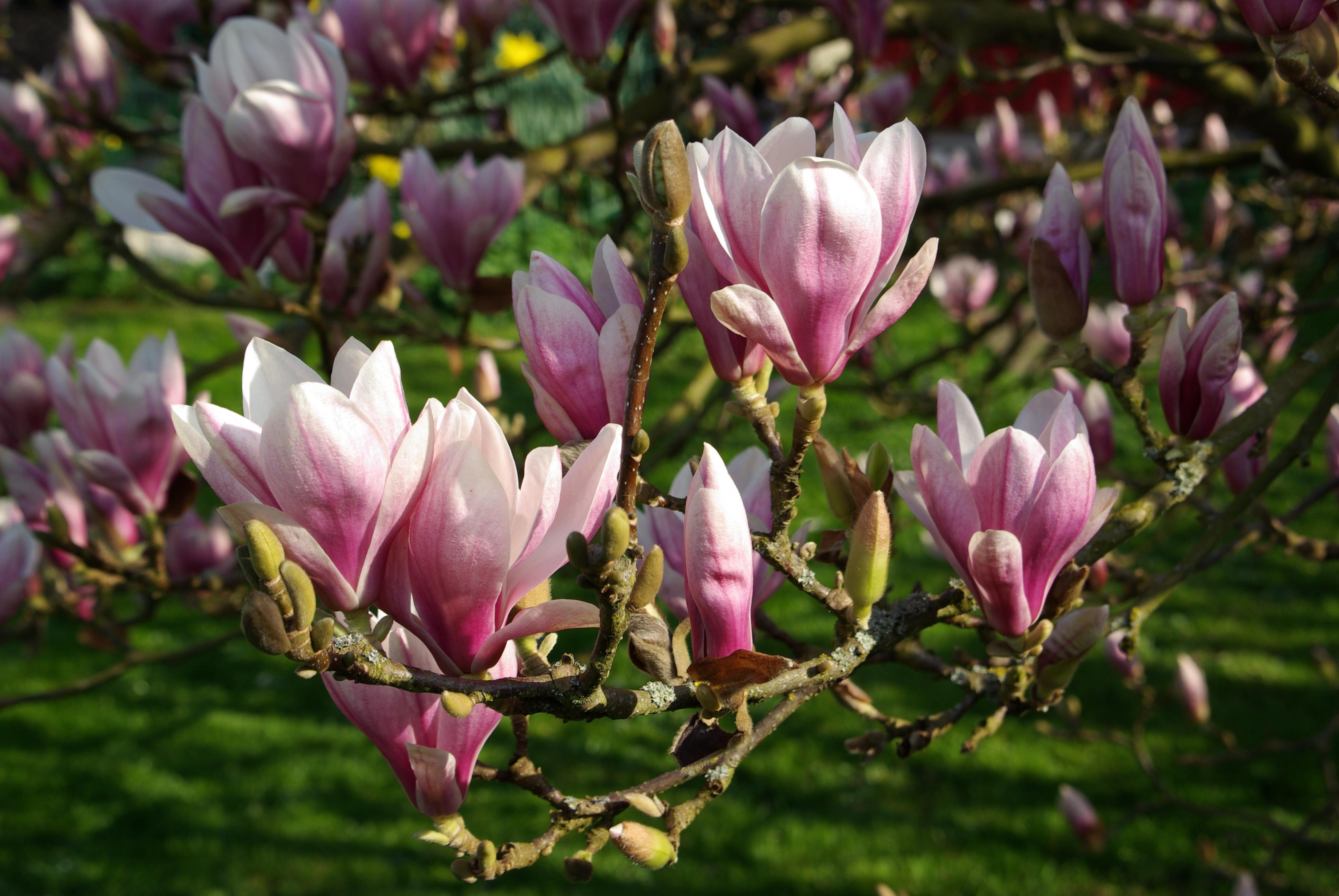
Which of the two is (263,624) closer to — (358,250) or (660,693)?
(660,693)

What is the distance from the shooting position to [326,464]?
0.63 meters

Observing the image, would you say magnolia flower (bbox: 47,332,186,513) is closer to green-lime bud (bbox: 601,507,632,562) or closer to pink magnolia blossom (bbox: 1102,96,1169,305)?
green-lime bud (bbox: 601,507,632,562)

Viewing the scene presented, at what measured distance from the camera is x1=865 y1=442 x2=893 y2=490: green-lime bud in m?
0.79

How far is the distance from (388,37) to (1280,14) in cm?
148

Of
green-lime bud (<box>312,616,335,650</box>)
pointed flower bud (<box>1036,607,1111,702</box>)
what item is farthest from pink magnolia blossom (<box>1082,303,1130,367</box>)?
green-lime bud (<box>312,616,335,650</box>)

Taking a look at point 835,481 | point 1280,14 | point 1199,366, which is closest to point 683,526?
point 835,481

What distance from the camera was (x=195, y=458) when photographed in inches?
25.8

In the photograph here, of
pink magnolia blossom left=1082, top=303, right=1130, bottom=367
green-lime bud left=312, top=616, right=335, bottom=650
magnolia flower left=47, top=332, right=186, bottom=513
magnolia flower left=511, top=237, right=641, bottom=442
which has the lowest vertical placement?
magnolia flower left=47, top=332, right=186, bottom=513

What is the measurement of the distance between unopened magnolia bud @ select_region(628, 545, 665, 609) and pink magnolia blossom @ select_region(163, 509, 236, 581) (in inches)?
60.2

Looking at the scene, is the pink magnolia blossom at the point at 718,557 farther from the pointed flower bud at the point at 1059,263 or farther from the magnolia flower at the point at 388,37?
the magnolia flower at the point at 388,37

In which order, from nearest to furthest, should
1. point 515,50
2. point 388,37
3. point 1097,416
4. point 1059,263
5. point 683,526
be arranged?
point 683,526, point 1059,263, point 1097,416, point 388,37, point 515,50

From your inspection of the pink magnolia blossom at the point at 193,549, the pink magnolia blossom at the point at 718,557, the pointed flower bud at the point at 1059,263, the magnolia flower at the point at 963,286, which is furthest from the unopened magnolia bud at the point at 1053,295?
the magnolia flower at the point at 963,286

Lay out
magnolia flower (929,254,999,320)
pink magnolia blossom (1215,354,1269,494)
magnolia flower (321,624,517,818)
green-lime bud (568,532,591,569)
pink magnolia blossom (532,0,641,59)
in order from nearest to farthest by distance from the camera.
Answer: green-lime bud (568,532,591,569), magnolia flower (321,624,517,818), pink magnolia blossom (1215,354,1269,494), pink magnolia blossom (532,0,641,59), magnolia flower (929,254,999,320)

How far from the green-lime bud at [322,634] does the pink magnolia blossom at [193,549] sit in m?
1.53
